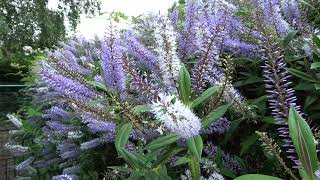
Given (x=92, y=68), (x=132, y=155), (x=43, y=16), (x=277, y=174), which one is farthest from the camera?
(x=43, y=16)

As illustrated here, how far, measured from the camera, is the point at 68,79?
1647mm

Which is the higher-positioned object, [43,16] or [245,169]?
[245,169]

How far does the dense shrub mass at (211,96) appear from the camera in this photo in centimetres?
117

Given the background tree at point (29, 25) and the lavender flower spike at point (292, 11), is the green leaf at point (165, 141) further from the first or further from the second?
the background tree at point (29, 25)

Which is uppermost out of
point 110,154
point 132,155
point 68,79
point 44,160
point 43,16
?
point 68,79

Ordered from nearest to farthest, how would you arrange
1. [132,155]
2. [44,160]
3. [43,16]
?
[132,155] → [44,160] → [43,16]

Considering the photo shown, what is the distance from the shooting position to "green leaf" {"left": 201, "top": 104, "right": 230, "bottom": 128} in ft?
4.28

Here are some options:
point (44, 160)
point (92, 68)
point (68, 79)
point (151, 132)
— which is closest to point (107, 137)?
point (68, 79)

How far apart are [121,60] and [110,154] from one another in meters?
1.03

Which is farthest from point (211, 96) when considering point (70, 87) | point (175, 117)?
point (70, 87)

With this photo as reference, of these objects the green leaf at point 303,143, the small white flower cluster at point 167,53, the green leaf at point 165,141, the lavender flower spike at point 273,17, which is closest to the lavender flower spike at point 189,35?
the lavender flower spike at point 273,17

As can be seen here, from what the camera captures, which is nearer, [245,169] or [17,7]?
[245,169]

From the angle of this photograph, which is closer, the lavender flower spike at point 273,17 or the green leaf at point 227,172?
the green leaf at point 227,172

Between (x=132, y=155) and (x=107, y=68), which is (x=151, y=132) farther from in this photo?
(x=107, y=68)
